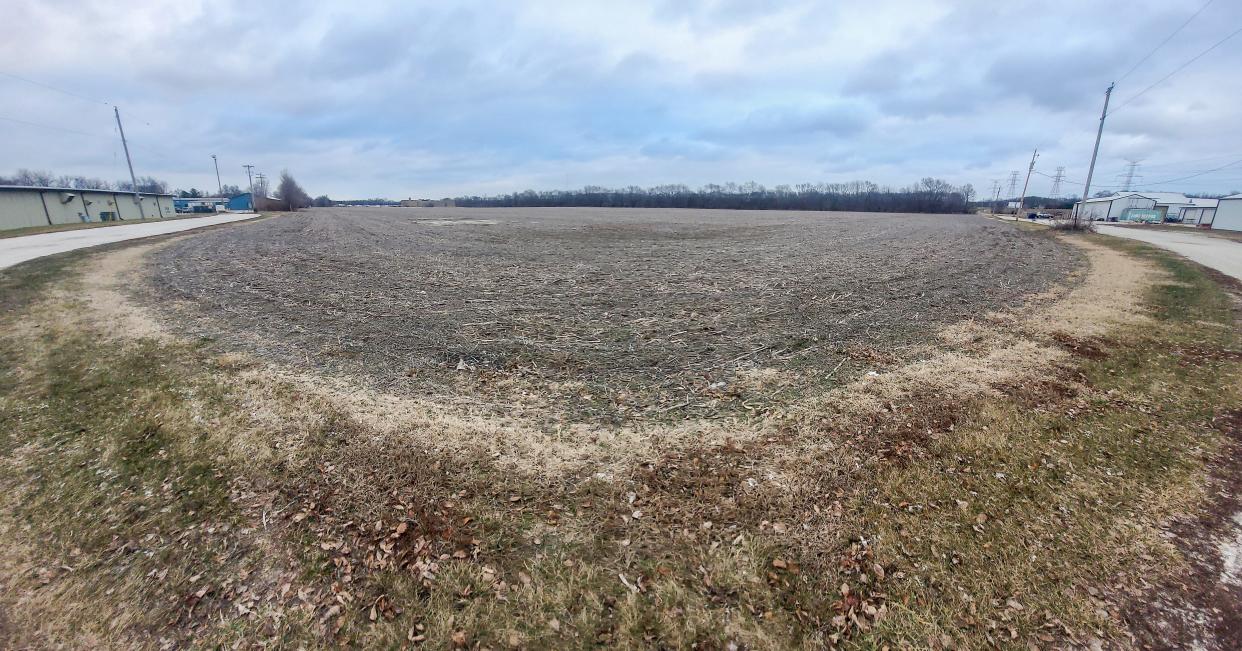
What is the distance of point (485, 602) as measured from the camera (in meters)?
3.09

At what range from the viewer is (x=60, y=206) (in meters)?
43.1

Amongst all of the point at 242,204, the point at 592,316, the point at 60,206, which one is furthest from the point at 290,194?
the point at 592,316

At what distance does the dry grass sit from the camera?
9.71 ft

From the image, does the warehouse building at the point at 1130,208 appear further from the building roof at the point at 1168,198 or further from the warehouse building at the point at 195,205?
the warehouse building at the point at 195,205

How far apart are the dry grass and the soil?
0.61 m

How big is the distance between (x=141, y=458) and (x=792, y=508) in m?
6.09

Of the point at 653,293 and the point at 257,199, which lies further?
the point at 257,199

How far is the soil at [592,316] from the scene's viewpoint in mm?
6270

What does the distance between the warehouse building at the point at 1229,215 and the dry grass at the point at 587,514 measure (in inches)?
2248

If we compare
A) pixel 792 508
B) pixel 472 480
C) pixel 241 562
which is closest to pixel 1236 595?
pixel 792 508

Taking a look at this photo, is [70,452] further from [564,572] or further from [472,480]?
[564,572]

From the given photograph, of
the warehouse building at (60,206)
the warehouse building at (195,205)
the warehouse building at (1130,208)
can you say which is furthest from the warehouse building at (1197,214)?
the warehouse building at (195,205)

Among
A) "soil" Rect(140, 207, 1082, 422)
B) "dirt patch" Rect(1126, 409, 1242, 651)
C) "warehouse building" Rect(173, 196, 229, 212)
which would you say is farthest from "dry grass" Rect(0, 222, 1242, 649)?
"warehouse building" Rect(173, 196, 229, 212)

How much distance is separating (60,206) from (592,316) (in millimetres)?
61634
